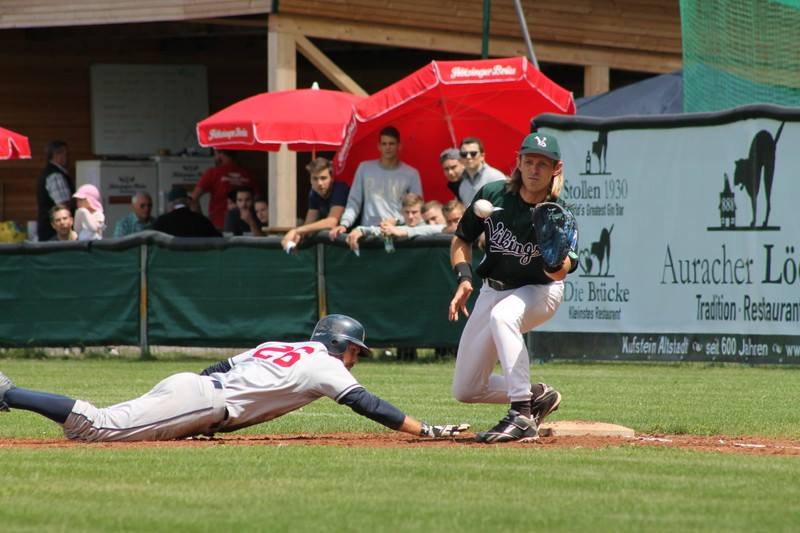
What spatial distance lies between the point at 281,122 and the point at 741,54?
17.4 feet

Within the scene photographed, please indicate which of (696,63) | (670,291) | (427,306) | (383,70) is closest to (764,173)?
(670,291)

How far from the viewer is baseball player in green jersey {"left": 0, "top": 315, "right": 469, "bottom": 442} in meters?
8.66

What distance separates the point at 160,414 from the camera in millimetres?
8820

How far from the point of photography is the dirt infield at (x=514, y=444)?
8.73 m

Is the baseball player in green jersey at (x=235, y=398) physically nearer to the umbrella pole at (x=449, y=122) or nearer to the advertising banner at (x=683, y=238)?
the advertising banner at (x=683, y=238)

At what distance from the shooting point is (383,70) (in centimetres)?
2883

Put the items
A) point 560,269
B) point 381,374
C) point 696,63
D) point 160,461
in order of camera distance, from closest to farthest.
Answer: point 160,461 < point 560,269 < point 381,374 < point 696,63

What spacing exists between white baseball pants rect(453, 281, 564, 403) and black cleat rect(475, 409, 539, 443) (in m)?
0.13

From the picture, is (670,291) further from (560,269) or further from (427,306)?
(560,269)

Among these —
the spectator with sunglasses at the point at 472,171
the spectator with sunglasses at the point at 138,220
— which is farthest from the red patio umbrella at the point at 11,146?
the spectator with sunglasses at the point at 472,171

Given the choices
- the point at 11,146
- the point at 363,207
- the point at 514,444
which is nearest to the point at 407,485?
the point at 514,444

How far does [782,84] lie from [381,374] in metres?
5.47

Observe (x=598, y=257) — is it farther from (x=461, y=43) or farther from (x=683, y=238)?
(x=461, y=43)

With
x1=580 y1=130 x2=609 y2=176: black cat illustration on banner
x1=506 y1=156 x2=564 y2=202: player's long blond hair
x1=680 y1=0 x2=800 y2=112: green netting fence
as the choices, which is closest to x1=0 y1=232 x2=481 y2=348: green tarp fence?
x1=580 y1=130 x2=609 y2=176: black cat illustration on banner
